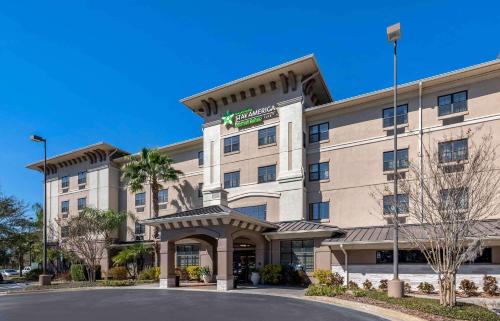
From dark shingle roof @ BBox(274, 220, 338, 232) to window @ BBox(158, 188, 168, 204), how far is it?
14387 mm

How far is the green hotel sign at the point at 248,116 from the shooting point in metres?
31.5

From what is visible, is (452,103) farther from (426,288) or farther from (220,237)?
(220,237)

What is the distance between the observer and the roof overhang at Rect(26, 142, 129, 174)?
142ft

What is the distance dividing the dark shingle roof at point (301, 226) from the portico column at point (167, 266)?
7606 mm

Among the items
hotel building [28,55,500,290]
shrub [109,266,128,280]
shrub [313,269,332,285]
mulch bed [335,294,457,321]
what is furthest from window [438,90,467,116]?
shrub [109,266,128,280]

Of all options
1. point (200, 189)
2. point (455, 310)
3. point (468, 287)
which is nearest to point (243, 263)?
point (200, 189)

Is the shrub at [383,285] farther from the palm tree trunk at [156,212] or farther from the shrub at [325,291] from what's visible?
the palm tree trunk at [156,212]

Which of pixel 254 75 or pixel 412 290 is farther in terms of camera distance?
pixel 254 75

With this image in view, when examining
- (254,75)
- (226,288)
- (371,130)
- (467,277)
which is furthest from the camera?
(254,75)

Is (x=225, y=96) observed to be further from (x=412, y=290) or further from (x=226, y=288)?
(x=412, y=290)

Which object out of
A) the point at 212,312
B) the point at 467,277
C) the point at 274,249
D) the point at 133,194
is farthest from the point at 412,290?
the point at 133,194

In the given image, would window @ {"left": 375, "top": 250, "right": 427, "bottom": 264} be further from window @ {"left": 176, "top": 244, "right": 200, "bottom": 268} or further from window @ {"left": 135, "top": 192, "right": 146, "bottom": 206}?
window @ {"left": 135, "top": 192, "right": 146, "bottom": 206}

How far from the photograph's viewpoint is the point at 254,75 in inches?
1228

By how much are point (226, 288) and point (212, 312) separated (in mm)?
8614
